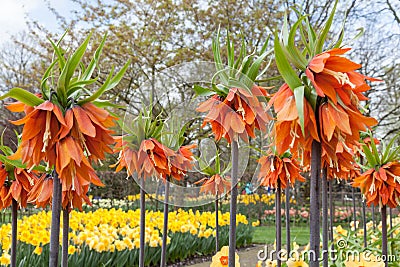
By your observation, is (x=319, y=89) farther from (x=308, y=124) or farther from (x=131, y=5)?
(x=131, y=5)

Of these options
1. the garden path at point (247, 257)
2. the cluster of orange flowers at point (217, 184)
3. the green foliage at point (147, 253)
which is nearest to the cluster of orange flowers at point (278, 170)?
the cluster of orange flowers at point (217, 184)

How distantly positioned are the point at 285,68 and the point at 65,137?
0.59 metres

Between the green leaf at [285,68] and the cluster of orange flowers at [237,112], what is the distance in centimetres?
Result: 32

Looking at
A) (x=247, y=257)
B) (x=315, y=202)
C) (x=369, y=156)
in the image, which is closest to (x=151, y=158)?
(x=315, y=202)

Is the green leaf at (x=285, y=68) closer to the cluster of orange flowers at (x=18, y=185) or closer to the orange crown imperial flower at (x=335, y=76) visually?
the orange crown imperial flower at (x=335, y=76)

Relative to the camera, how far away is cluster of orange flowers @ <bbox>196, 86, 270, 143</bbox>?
54.8 inches

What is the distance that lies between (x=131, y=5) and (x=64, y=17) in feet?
6.86

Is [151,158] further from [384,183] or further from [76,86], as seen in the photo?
[384,183]

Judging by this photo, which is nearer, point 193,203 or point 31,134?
point 31,134

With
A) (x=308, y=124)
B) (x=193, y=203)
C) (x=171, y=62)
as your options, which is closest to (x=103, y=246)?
(x=193, y=203)

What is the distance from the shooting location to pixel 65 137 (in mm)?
1160

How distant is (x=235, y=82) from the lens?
1.39 meters

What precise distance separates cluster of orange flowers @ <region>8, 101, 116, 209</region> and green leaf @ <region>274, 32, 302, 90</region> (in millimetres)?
482

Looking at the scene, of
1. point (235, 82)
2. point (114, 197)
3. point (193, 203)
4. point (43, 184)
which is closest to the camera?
point (235, 82)
